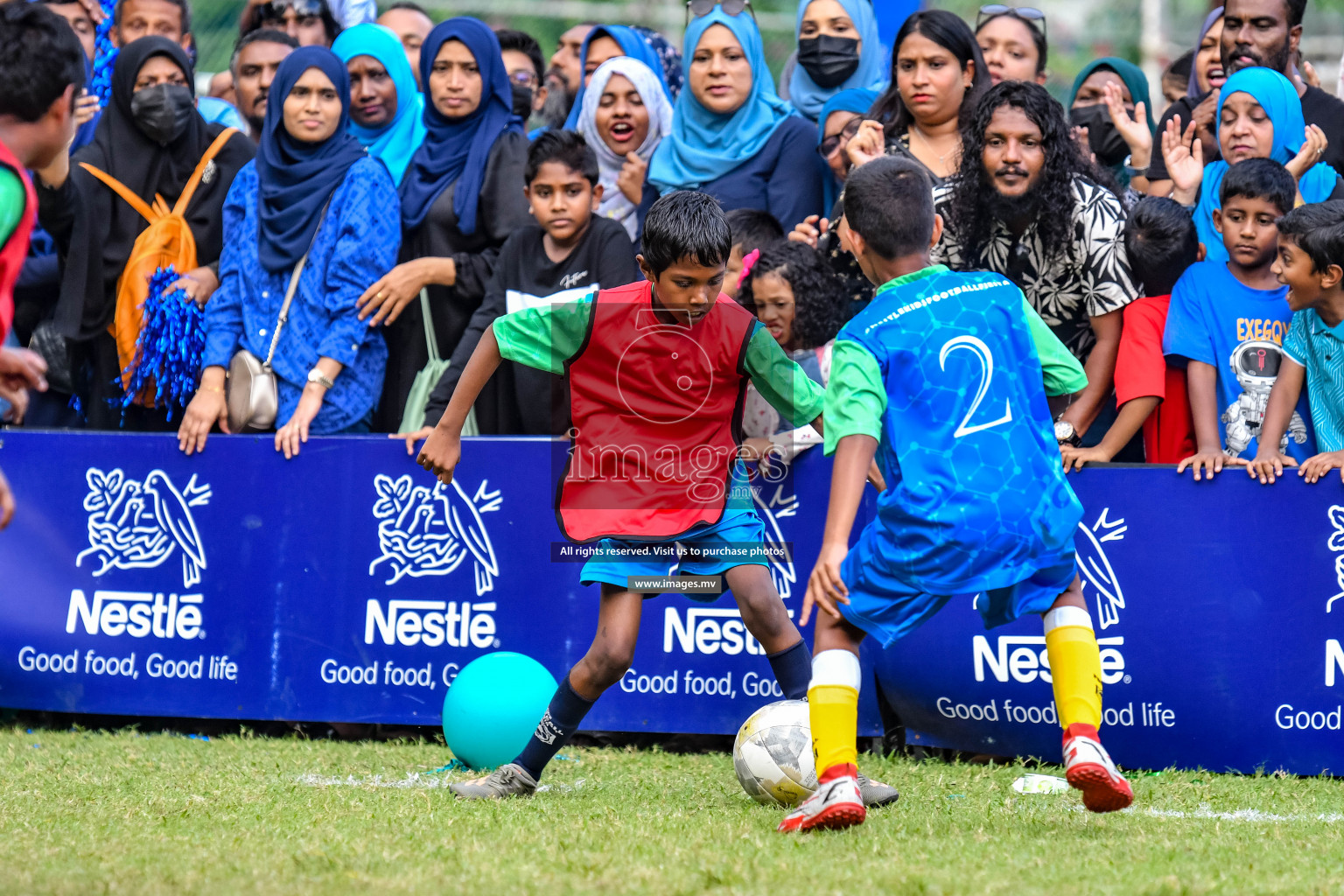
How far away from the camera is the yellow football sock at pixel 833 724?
4281mm

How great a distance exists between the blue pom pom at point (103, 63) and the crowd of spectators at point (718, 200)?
0.07 m

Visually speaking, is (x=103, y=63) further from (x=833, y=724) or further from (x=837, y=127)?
(x=833, y=724)

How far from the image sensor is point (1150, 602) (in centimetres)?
566

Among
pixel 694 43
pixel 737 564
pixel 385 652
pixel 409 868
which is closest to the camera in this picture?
pixel 409 868

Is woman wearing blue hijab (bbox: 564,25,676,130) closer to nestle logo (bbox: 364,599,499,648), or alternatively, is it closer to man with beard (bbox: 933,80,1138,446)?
man with beard (bbox: 933,80,1138,446)

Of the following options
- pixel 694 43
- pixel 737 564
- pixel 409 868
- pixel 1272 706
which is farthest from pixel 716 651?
pixel 694 43

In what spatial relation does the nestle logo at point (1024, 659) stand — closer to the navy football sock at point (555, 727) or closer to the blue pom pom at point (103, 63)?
the navy football sock at point (555, 727)

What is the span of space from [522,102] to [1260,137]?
4.05m

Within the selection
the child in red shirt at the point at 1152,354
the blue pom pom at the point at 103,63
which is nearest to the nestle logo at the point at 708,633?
the child in red shirt at the point at 1152,354

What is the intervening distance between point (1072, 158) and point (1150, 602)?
1827 millimetres

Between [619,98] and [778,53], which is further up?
[778,53]

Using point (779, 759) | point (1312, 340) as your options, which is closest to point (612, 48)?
point (1312, 340)

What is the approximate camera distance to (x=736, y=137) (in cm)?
735

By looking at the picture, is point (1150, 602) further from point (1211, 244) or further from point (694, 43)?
point (694, 43)
